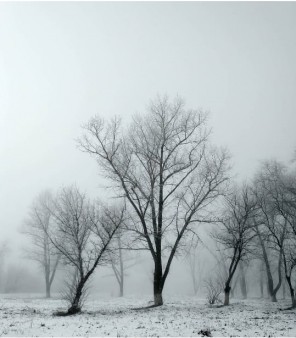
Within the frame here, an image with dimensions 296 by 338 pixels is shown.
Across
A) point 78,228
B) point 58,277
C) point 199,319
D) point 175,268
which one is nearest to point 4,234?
point 58,277

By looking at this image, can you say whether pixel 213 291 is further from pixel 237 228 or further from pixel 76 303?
pixel 76 303

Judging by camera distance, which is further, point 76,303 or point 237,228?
point 237,228

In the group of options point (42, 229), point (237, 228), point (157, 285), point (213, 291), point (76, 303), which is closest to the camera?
point (76, 303)

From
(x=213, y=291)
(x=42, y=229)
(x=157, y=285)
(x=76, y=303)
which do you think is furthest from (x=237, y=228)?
(x=42, y=229)

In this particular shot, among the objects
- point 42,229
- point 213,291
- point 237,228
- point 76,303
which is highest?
point 42,229

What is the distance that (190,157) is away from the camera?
21297mm

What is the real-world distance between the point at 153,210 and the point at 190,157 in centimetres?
543

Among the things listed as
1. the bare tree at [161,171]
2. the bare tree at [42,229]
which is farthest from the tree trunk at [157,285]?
the bare tree at [42,229]

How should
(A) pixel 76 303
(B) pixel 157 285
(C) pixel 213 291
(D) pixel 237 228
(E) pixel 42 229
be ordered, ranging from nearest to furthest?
(A) pixel 76 303 < (B) pixel 157 285 < (D) pixel 237 228 < (C) pixel 213 291 < (E) pixel 42 229

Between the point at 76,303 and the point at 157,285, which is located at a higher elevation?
the point at 157,285

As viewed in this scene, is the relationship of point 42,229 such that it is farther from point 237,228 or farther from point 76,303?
point 237,228

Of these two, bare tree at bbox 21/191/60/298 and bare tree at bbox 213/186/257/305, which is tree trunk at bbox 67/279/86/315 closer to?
bare tree at bbox 213/186/257/305

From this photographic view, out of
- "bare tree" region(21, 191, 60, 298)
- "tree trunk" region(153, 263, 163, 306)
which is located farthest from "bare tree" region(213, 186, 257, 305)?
"bare tree" region(21, 191, 60, 298)

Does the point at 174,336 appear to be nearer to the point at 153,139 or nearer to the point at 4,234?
the point at 153,139
